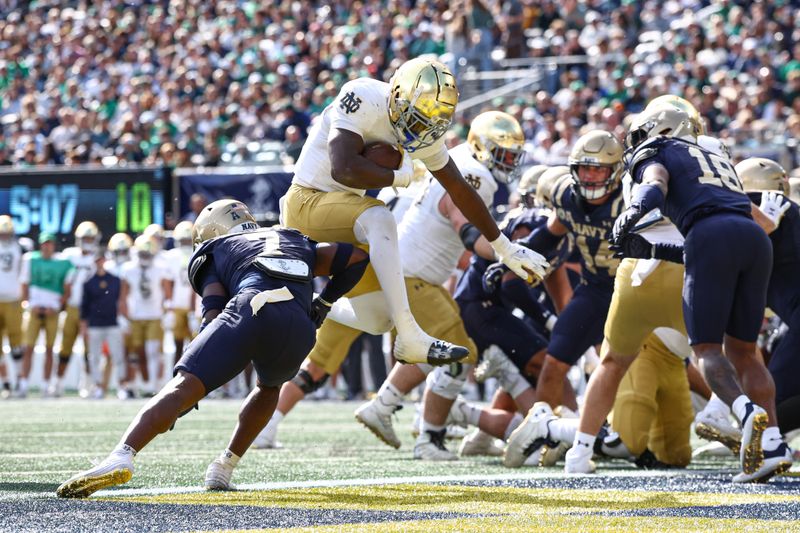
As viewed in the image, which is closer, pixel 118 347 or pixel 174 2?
pixel 118 347

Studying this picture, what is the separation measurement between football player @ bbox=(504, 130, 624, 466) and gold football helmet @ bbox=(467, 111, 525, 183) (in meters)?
0.53

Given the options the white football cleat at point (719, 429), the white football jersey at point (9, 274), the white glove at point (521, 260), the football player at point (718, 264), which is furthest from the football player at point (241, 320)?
the white football jersey at point (9, 274)

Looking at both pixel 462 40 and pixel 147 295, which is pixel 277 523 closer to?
pixel 147 295

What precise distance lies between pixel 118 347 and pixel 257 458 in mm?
7946

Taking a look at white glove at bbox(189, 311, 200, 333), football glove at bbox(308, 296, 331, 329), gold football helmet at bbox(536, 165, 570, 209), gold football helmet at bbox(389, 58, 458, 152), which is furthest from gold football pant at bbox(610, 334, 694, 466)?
white glove at bbox(189, 311, 200, 333)

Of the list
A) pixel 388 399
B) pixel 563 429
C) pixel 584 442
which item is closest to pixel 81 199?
pixel 388 399

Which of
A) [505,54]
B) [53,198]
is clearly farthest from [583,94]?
[53,198]

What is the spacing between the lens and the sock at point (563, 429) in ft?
20.3

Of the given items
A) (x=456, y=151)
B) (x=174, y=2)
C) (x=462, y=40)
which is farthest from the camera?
(x=174, y=2)

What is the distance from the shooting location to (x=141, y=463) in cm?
A: 626

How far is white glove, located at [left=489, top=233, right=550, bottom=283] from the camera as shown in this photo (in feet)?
19.1

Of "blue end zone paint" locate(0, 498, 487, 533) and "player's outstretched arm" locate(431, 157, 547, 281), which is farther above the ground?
"player's outstretched arm" locate(431, 157, 547, 281)

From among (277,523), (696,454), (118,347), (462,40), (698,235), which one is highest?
(462,40)

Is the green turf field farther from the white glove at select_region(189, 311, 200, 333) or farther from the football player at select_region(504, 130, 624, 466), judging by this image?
the white glove at select_region(189, 311, 200, 333)
